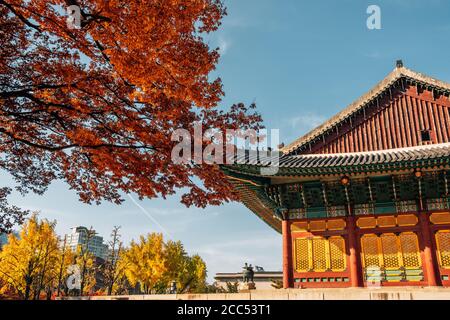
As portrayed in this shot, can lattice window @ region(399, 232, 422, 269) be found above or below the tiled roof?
below

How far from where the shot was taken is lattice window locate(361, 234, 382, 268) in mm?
14273

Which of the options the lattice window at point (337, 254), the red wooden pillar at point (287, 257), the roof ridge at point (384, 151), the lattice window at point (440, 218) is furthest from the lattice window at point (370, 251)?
the roof ridge at point (384, 151)

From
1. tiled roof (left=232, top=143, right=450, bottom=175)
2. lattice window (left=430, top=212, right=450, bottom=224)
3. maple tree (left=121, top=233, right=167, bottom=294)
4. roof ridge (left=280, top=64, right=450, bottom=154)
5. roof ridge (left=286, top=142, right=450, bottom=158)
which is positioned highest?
roof ridge (left=280, top=64, right=450, bottom=154)

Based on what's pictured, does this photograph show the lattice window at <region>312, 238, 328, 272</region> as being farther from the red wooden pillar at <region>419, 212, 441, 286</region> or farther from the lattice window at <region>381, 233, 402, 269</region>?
the red wooden pillar at <region>419, 212, 441, 286</region>

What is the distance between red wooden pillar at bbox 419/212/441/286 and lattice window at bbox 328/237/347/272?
3199mm

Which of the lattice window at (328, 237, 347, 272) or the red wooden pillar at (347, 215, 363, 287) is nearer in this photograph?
the red wooden pillar at (347, 215, 363, 287)

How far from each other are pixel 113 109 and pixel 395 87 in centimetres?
1478

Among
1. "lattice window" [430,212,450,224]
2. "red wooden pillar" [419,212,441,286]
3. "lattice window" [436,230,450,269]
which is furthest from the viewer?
"lattice window" [430,212,450,224]

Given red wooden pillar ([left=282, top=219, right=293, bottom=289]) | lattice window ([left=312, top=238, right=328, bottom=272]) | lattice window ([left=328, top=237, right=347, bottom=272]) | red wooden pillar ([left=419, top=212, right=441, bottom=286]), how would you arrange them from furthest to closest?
red wooden pillar ([left=282, top=219, right=293, bottom=289]) → lattice window ([left=312, top=238, right=328, bottom=272]) → lattice window ([left=328, top=237, right=347, bottom=272]) → red wooden pillar ([left=419, top=212, right=441, bottom=286])

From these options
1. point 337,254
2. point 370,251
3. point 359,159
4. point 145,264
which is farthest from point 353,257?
point 145,264

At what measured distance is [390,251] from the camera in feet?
46.6

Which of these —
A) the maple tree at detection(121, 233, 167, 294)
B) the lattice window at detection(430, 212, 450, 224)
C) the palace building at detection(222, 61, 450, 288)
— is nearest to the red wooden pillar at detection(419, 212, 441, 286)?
the palace building at detection(222, 61, 450, 288)

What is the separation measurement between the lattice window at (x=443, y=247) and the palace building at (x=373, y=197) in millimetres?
35
